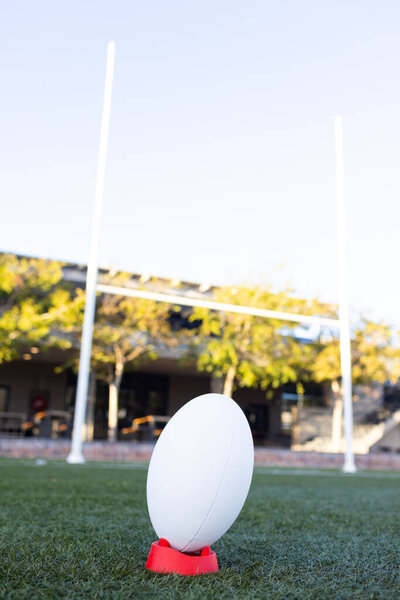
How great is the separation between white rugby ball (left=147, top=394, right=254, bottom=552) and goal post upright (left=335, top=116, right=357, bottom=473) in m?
6.92

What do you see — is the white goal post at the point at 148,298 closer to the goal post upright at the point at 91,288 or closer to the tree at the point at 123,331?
the goal post upright at the point at 91,288

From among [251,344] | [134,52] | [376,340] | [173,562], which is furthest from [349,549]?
[376,340]

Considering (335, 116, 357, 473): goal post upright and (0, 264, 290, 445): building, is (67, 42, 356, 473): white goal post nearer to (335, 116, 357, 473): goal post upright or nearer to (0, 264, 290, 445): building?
(335, 116, 357, 473): goal post upright

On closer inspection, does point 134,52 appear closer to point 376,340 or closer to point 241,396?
point 376,340

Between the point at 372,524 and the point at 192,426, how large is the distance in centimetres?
168

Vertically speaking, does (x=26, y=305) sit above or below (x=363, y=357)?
above

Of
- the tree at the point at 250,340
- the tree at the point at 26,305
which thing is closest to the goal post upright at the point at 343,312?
the tree at the point at 250,340

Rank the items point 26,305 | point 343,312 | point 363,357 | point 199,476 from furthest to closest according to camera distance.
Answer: point 363,357, point 26,305, point 343,312, point 199,476

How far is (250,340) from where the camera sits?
1296cm

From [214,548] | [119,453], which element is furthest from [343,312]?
[214,548]

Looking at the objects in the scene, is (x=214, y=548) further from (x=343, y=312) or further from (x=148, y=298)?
(x=343, y=312)

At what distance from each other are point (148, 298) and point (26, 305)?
13.3 ft

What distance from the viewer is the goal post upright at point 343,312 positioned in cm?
812

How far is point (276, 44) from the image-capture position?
30.0 feet
